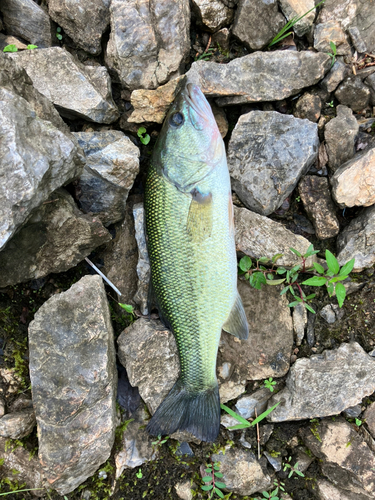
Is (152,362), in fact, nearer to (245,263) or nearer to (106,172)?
(245,263)

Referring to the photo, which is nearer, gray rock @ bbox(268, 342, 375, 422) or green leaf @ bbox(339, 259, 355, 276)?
green leaf @ bbox(339, 259, 355, 276)

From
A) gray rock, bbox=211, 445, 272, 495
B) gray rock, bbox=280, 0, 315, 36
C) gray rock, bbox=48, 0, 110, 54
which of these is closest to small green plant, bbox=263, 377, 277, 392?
gray rock, bbox=211, 445, 272, 495

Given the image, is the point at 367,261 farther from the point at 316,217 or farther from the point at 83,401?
the point at 83,401

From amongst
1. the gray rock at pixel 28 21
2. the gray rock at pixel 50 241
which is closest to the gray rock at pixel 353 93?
the gray rock at pixel 50 241

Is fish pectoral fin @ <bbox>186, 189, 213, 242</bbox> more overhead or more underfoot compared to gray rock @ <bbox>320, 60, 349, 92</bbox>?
more underfoot

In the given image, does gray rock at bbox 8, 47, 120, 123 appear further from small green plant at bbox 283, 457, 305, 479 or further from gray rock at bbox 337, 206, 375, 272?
small green plant at bbox 283, 457, 305, 479

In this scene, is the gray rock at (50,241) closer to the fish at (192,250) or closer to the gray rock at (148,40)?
the fish at (192,250)
